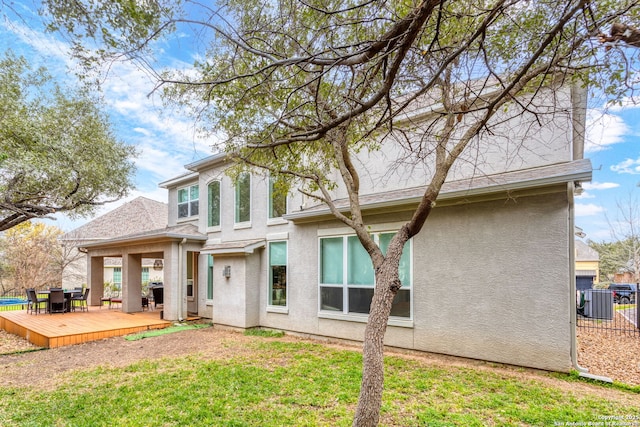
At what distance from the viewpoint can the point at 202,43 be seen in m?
3.77

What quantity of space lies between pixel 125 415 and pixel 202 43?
5.06 meters

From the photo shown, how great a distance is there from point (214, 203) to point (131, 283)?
4999mm

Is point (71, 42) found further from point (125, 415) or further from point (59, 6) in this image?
point (125, 415)

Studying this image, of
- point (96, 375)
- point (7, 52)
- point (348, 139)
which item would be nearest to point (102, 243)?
point (7, 52)

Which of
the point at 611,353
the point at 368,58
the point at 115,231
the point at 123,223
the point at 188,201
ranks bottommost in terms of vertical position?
the point at 611,353

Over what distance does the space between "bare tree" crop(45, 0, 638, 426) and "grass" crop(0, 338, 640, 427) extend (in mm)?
1593

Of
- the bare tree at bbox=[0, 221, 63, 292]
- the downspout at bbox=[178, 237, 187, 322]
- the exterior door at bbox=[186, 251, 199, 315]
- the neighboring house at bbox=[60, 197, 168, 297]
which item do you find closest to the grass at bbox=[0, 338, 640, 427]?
the downspout at bbox=[178, 237, 187, 322]

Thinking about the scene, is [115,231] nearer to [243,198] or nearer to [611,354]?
[243,198]

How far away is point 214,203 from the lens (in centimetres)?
1375

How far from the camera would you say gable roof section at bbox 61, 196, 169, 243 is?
998 inches

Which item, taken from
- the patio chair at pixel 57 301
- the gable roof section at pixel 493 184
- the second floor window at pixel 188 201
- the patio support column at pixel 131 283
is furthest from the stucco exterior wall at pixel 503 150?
the patio chair at pixel 57 301

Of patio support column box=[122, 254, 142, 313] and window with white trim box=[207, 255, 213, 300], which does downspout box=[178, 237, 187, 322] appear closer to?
window with white trim box=[207, 255, 213, 300]

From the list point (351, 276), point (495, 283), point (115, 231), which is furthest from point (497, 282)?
point (115, 231)

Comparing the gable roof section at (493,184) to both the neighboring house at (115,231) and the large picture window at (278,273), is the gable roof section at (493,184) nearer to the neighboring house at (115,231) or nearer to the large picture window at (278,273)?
the large picture window at (278,273)
